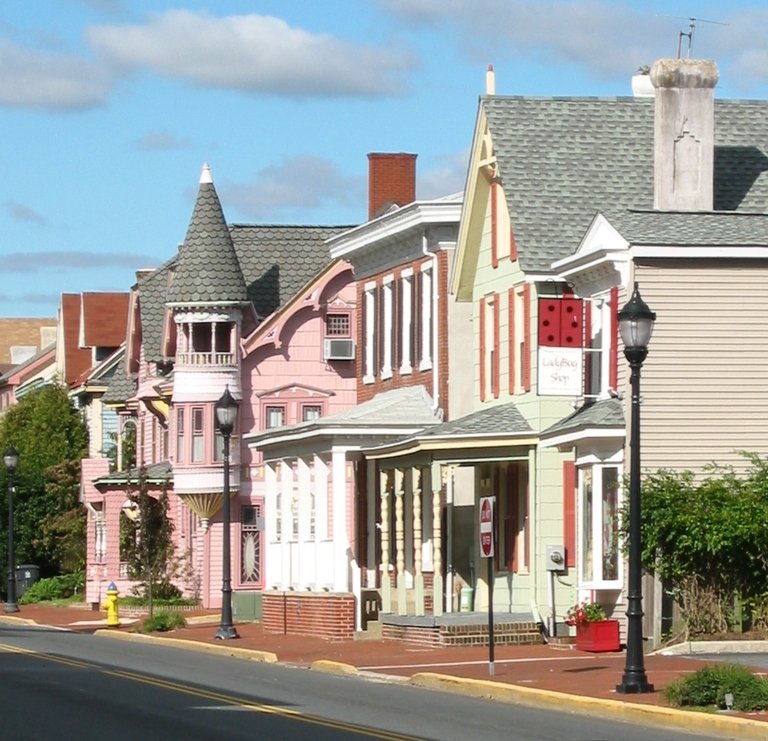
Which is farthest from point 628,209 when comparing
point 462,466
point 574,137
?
point 462,466

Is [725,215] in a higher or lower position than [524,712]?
higher

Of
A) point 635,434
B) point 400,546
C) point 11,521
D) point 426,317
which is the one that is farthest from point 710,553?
point 11,521

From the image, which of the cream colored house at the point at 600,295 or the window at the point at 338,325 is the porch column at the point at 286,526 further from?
→ the window at the point at 338,325

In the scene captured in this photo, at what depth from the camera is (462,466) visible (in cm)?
3828

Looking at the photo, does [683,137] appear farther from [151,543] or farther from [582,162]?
[151,543]

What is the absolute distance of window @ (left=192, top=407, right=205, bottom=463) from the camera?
53156 mm

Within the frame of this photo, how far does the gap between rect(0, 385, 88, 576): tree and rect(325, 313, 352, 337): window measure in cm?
1700

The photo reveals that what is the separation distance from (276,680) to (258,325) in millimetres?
27063

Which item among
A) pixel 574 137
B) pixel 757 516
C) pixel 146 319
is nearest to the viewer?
pixel 757 516

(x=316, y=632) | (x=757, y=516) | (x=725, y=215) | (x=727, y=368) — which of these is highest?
(x=725, y=215)

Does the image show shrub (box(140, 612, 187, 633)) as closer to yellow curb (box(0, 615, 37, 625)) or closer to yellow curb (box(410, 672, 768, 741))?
yellow curb (box(0, 615, 37, 625))

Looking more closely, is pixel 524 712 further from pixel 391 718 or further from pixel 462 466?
pixel 462 466

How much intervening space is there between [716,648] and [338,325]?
2667 cm

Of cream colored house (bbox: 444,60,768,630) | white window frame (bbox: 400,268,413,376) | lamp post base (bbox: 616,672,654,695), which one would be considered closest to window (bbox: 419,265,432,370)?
white window frame (bbox: 400,268,413,376)
